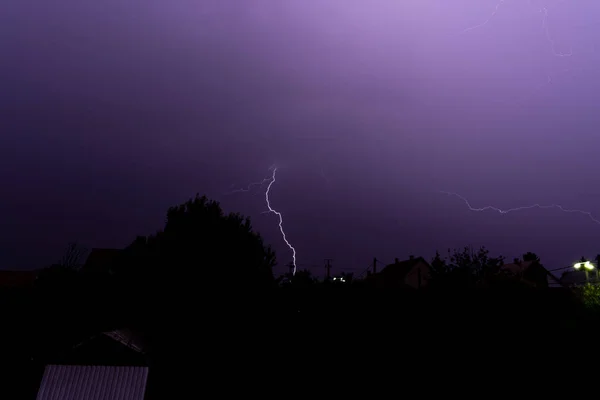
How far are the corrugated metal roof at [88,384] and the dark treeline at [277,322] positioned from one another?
1325 mm

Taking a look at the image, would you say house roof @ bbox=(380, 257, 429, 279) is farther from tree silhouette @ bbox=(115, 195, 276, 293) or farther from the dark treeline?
the dark treeline

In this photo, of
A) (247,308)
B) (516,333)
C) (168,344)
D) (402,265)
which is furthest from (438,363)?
(402,265)

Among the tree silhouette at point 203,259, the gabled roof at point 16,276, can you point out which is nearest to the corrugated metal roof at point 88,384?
the tree silhouette at point 203,259

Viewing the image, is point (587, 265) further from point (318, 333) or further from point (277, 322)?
point (277, 322)

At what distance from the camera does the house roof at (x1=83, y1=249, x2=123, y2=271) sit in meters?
33.7

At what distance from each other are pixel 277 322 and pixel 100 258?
32712 millimetres

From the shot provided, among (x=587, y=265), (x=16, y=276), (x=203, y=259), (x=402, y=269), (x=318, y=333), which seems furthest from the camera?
(x=402, y=269)

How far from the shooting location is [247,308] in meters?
9.30

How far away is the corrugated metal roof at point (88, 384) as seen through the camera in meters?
6.36

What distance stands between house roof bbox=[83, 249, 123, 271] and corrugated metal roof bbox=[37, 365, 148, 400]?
99.0 ft

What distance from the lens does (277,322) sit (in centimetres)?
912

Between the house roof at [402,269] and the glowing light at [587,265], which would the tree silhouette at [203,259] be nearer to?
the glowing light at [587,265]

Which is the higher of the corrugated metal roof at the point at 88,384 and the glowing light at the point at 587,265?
the glowing light at the point at 587,265

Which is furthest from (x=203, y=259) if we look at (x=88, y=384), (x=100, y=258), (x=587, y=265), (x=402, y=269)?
(x=100, y=258)
